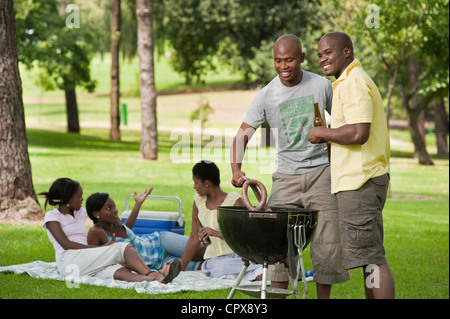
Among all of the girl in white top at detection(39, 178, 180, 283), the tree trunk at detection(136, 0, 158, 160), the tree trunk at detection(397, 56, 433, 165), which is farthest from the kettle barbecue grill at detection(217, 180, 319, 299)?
the tree trunk at detection(397, 56, 433, 165)

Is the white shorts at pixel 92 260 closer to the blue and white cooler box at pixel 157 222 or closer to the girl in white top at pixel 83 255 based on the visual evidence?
the girl in white top at pixel 83 255

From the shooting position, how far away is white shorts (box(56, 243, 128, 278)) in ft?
18.2

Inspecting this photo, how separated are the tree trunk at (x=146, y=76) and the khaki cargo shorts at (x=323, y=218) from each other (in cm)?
1318

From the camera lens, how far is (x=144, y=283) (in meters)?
5.29

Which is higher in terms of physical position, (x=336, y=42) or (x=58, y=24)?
(x=58, y=24)

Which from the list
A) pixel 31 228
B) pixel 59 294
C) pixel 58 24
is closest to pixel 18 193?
pixel 31 228

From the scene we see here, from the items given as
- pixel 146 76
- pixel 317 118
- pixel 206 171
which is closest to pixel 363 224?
pixel 317 118

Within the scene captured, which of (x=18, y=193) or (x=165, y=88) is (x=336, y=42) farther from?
(x=165, y=88)

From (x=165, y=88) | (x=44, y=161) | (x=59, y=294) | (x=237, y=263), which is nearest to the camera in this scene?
(x=59, y=294)

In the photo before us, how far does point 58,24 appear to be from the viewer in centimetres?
2138

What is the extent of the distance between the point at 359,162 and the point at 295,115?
0.58 meters

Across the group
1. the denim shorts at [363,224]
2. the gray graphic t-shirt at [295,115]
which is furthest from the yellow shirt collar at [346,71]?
the denim shorts at [363,224]

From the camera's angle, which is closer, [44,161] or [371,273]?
[371,273]
